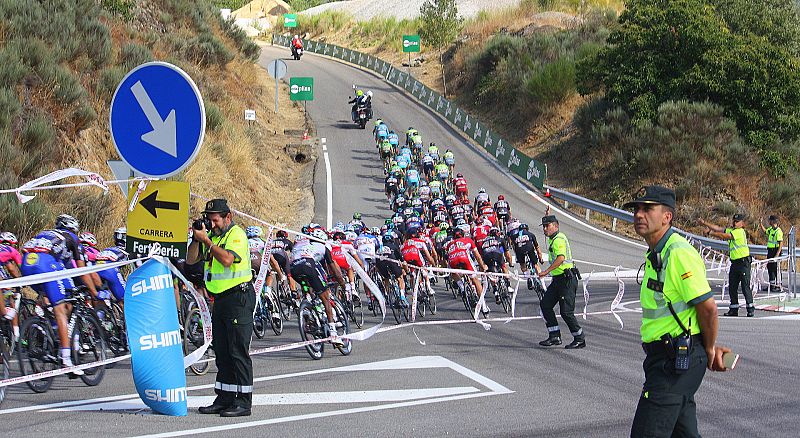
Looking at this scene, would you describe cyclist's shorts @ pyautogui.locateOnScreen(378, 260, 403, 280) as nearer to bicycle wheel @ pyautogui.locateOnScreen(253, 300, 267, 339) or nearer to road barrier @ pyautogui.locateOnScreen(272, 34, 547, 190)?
bicycle wheel @ pyautogui.locateOnScreen(253, 300, 267, 339)

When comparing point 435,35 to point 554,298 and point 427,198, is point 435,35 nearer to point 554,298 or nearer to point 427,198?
point 427,198

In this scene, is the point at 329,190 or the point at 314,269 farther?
the point at 329,190

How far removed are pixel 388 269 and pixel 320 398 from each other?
819 centimetres

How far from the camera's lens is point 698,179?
122 ft

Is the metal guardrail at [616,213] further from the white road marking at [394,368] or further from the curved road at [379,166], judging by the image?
the white road marking at [394,368]

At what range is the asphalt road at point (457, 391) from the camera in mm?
7961

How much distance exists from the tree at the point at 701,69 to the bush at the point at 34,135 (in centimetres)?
2784

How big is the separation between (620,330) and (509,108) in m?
39.4

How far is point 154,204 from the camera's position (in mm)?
7387

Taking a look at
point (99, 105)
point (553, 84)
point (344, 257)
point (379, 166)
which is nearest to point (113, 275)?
point (344, 257)

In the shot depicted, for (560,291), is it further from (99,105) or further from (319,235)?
(99,105)

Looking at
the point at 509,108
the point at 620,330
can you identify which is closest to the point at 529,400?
the point at 620,330

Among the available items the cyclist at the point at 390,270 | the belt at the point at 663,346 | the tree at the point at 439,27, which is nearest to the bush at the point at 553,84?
the tree at the point at 439,27

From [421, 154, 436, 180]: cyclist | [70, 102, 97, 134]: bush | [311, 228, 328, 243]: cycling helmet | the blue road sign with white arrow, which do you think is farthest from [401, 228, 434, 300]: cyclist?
[421, 154, 436, 180]: cyclist
